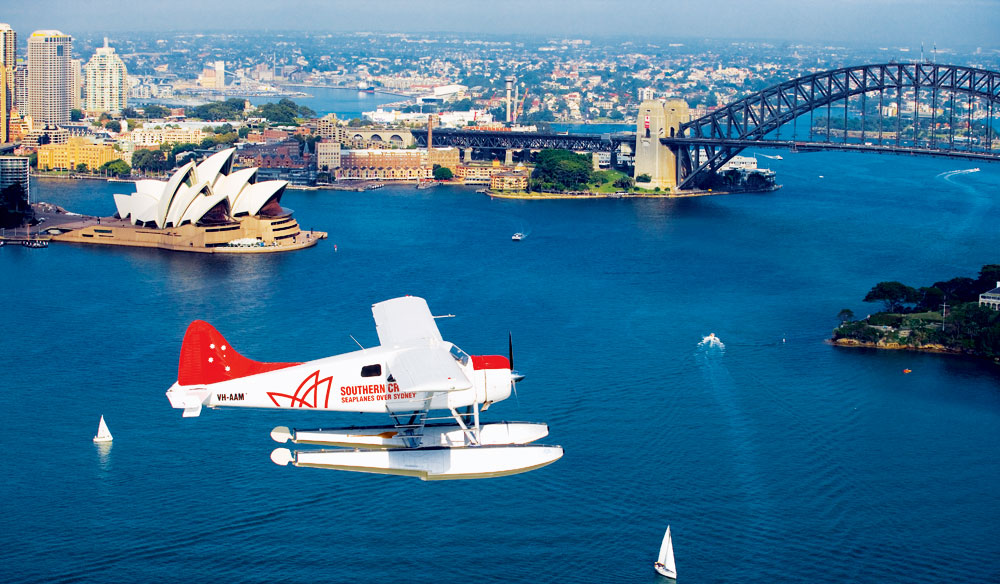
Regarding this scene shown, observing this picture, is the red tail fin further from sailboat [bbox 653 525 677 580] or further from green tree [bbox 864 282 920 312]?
green tree [bbox 864 282 920 312]

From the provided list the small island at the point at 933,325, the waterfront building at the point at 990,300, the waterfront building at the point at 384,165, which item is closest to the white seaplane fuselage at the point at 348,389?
the small island at the point at 933,325

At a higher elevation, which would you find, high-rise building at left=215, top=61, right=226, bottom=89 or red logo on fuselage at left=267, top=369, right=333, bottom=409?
high-rise building at left=215, top=61, right=226, bottom=89

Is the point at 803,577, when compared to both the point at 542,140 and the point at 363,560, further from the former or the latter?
the point at 542,140

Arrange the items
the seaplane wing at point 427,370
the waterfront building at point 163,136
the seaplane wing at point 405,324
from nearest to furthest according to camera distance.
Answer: the seaplane wing at point 427,370, the seaplane wing at point 405,324, the waterfront building at point 163,136

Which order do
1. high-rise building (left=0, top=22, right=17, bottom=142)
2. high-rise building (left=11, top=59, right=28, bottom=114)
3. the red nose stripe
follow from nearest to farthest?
1. the red nose stripe
2. high-rise building (left=0, top=22, right=17, bottom=142)
3. high-rise building (left=11, top=59, right=28, bottom=114)

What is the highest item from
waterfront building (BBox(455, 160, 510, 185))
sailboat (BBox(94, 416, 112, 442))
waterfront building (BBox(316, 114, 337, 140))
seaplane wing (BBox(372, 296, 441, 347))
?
waterfront building (BBox(316, 114, 337, 140))

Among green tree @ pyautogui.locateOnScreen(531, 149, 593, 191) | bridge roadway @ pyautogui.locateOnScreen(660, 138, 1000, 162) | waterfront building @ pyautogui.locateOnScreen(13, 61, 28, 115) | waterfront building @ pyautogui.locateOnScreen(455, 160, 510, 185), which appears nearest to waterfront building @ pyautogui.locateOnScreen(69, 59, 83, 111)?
waterfront building @ pyautogui.locateOnScreen(13, 61, 28, 115)

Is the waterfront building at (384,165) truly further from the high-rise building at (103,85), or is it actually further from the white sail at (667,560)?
the white sail at (667,560)
